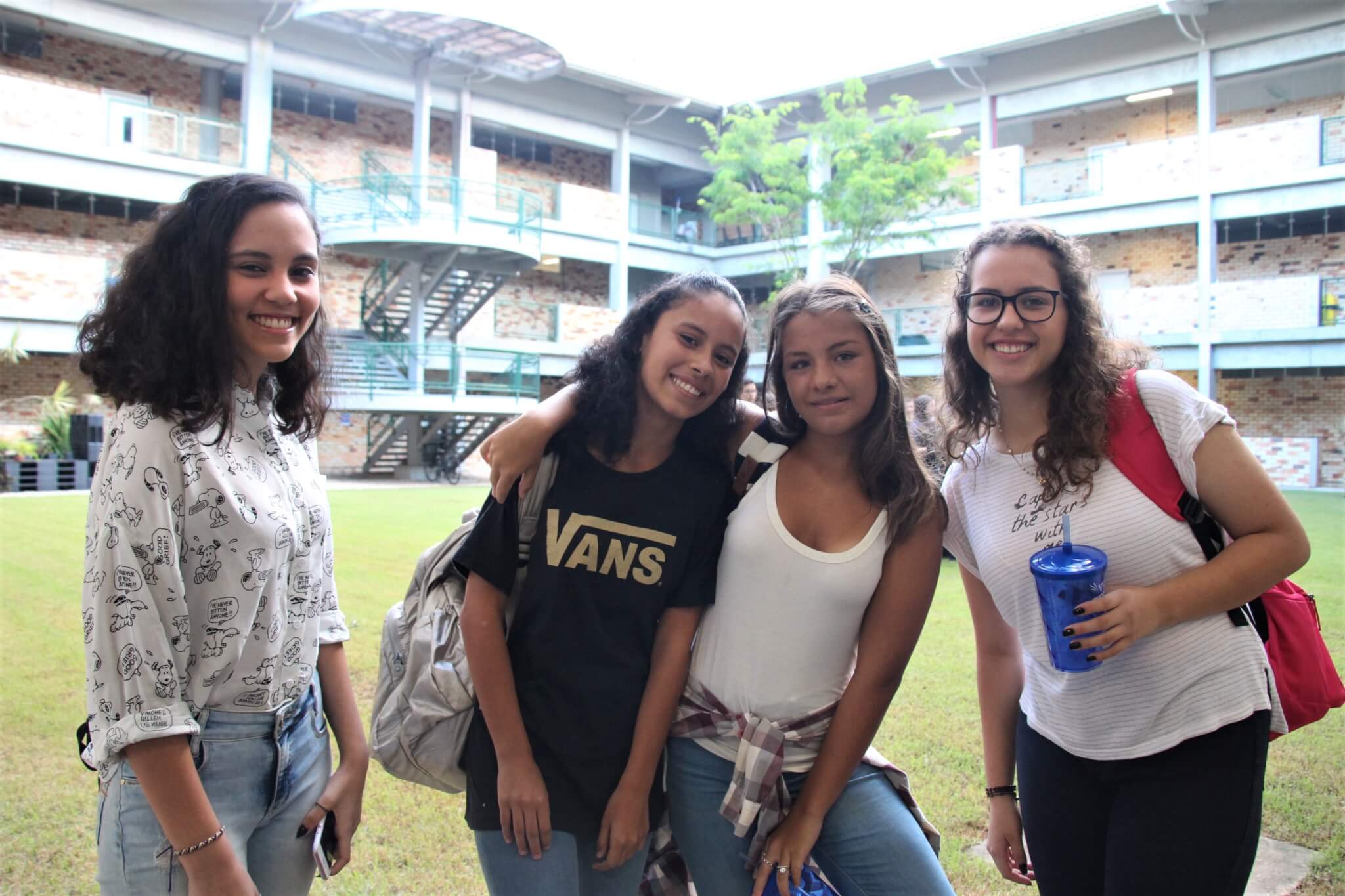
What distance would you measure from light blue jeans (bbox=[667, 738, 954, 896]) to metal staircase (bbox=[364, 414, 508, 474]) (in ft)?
57.9

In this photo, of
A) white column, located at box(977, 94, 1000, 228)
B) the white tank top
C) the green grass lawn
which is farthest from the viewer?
white column, located at box(977, 94, 1000, 228)

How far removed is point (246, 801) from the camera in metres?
1.70

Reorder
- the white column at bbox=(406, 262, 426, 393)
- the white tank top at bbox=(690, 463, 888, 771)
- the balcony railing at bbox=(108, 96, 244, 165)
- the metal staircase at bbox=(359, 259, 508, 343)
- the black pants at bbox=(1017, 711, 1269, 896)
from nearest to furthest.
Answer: the black pants at bbox=(1017, 711, 1269, 896) < the white tank top at bbox=(690, 463, 888, 771) < the balcony railing at bbox=(108, 96, 244, 165) < the white column at bbox=(406, 262, 426, 393) < the metal staircase at bbox=(359, 259, 508, 343)

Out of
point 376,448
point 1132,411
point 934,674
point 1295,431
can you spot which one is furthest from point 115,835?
point 1295,431

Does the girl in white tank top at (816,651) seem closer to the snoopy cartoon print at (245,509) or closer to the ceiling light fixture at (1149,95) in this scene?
the snoopy cartoon print at (245,509)

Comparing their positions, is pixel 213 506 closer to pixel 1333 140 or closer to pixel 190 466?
pixel 190 466

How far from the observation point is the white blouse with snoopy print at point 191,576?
1.50 meters

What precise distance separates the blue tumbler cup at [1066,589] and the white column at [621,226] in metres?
21.5

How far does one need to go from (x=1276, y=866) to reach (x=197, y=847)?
3271mm

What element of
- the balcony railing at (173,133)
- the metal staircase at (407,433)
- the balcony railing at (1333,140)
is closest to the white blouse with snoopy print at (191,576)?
the metal staircase at (407,433)

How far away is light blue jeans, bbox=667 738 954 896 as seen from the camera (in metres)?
1.91

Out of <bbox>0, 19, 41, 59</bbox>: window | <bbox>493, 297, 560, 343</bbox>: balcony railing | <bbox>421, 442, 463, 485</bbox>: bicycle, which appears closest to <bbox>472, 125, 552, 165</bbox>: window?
Result: <bbox>493, 297, 560, 343</bbox>: balcony railing

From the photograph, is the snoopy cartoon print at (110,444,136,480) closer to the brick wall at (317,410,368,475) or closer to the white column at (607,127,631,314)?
the brick wall at (317,410,368,475)

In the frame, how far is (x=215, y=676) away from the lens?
1.64 metres
